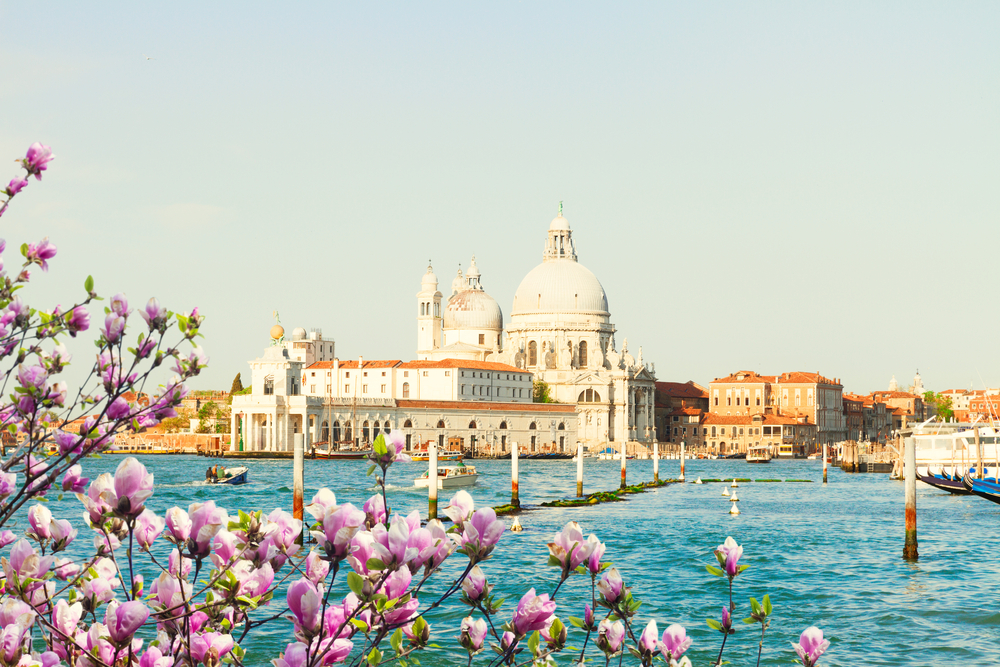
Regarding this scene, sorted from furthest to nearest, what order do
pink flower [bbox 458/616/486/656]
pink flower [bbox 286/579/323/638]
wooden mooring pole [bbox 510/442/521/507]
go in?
wooden mooring pole [bbox 510/442/521/507], pink flower [bbox 458/616/486/656], pink flower [bbox 286/579/323/638]

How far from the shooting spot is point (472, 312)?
4705 inches

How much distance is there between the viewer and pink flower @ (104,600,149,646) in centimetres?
306

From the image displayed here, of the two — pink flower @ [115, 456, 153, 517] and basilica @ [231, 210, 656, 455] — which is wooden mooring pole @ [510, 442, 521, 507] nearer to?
pink flower @ [115, 456, 153, 517]

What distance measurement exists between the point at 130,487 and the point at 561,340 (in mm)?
113371

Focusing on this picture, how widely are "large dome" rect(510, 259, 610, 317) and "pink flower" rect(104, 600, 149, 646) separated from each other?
373 feet

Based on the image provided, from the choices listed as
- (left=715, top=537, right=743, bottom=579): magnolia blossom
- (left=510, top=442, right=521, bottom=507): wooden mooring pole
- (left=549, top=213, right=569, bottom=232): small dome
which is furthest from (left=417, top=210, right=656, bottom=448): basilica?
(left=715, top=537, right=743, bottom=579): magnolia blossom

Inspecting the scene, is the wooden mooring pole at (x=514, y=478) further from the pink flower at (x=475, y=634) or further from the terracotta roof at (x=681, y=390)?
the terracotta roof at (x=681, y=390)

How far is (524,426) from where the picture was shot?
103125 mm

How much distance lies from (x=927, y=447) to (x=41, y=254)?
42.1 metres

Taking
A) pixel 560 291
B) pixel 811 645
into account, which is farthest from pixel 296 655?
pixel 560 291

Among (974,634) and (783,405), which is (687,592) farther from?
(783,405)

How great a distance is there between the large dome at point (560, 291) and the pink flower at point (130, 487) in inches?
4481

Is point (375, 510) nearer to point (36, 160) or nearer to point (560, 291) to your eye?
point (36, 160)

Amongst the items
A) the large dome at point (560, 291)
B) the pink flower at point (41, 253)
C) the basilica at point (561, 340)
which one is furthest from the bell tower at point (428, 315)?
the pink flower at point (41, 253)
